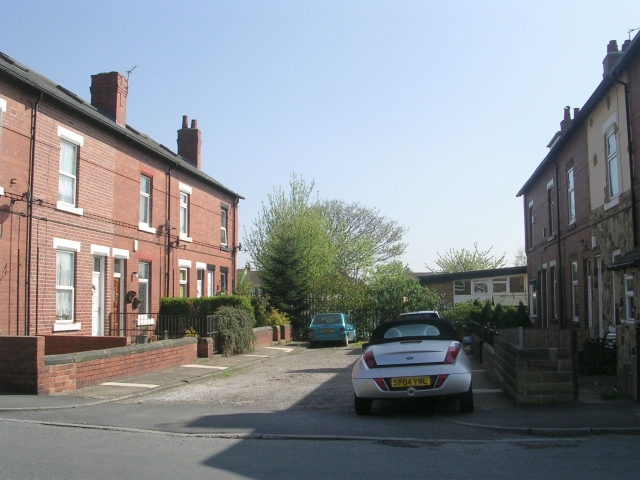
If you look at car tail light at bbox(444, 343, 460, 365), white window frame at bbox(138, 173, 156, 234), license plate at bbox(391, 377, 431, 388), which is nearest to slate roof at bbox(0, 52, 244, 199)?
white window frame at bbox(138, 173, 156, 234)

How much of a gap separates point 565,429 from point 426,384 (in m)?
1.90

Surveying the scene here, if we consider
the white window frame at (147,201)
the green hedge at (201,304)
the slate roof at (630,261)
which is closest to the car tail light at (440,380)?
the slate roof at (630,261)

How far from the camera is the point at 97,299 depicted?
19672 millimetres

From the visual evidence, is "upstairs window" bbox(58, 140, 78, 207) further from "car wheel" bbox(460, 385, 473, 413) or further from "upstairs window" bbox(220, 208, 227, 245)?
"car wheel" bbox(460, 385, 473, 413)

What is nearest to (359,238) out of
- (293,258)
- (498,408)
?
(293,258)

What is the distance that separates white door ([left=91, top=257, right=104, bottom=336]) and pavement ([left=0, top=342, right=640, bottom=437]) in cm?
527

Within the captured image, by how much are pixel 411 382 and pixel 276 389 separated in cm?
447

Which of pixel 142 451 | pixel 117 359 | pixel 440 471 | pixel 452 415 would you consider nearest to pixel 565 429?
pixel 452 415

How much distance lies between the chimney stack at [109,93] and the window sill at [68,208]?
540cm

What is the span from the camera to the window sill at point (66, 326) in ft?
55.8

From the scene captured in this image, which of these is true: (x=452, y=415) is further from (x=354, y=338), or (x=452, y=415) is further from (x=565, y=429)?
(x=354, y=338)

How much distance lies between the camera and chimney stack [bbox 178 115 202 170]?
30.5 meters

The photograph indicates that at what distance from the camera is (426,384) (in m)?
9.27

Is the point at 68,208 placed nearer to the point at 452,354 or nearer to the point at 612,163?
the point at 452,354
